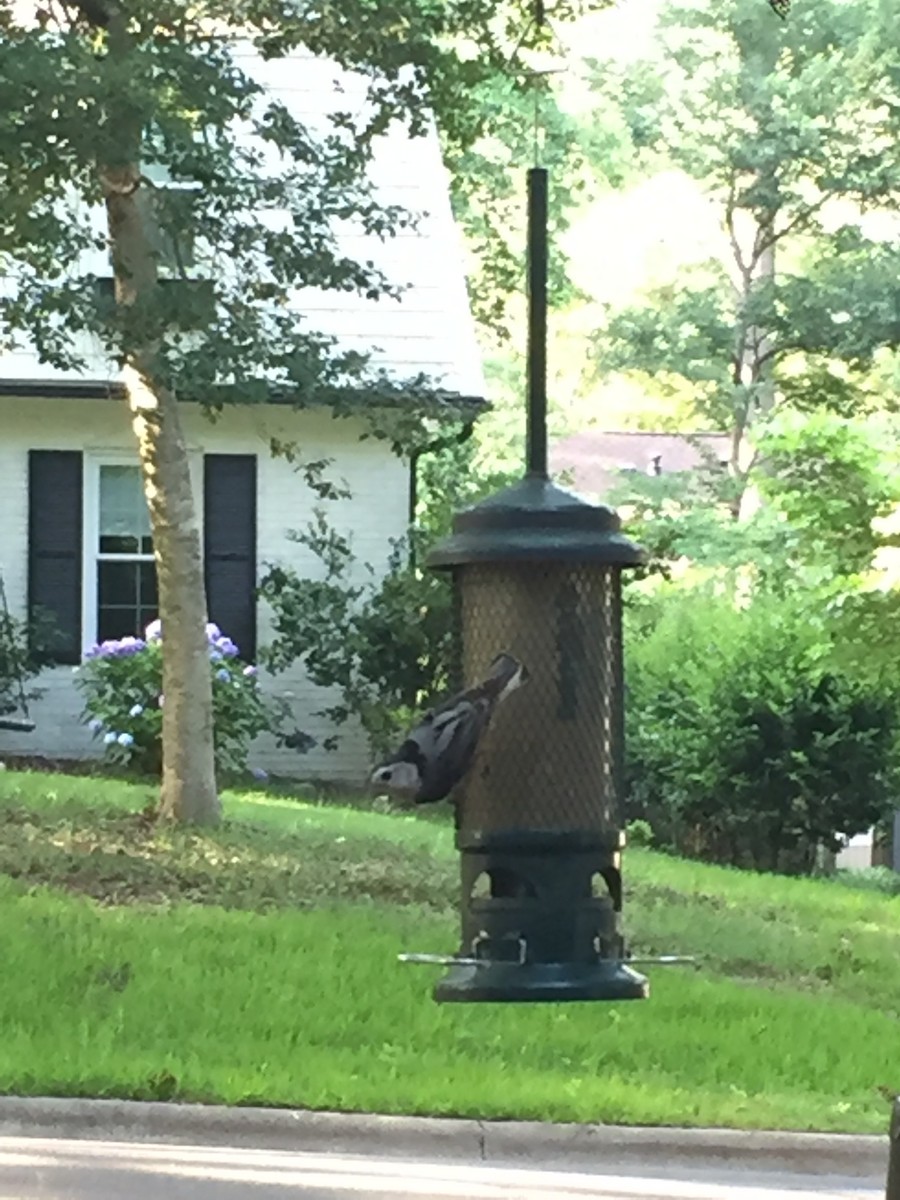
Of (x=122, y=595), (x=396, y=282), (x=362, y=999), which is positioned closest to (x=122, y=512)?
(x=122, y=595)

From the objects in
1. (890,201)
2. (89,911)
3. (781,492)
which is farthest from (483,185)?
(89,911)

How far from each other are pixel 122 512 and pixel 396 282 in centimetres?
322

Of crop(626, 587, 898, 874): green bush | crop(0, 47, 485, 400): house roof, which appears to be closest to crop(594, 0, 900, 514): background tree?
crop(0, 47, 485, 400): house roof

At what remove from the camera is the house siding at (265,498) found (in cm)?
1920

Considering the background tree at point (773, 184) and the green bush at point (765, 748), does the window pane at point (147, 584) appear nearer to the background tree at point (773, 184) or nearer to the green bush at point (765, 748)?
the green bush at point (765, 748)

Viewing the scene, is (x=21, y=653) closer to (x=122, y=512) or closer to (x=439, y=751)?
(x=122, y=512)

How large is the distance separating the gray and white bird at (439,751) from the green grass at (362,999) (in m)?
4.34

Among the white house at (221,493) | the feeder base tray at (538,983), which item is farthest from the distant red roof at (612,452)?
the feeder base tray at (538,983)

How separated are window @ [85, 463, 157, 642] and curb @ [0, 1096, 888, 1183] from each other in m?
12.3

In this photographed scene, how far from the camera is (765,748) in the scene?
18188 mm

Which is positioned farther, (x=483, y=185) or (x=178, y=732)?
(x=483, y=185)

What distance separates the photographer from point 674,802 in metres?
18.8

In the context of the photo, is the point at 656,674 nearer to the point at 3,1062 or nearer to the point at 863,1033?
the point at 863,1033

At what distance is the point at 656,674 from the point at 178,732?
22.9ft
